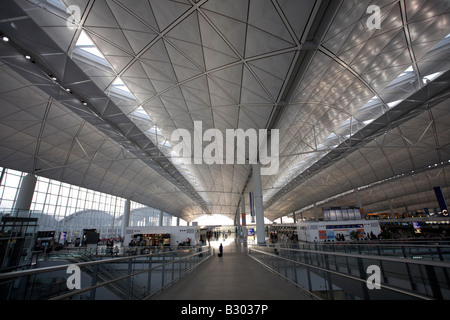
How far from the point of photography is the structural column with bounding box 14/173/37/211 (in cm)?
2355

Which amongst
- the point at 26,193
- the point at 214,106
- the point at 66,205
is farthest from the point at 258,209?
the point at 66,205

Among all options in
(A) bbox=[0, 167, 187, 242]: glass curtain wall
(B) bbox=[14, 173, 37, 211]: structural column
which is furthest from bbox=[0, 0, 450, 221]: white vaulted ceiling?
(A) bbox=[0, 167, 187, 242]: glass curtain wall

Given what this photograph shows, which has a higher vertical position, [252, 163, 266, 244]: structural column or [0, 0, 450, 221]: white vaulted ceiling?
[0, 0, 450, 221]: white vaulted ceiling

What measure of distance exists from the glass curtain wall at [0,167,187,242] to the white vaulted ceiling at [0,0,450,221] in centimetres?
298

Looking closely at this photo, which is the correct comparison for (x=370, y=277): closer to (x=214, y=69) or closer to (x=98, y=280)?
(x=98, y=280)

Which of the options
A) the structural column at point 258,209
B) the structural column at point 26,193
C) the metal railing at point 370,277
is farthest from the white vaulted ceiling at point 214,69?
the metal railing at point 370,277

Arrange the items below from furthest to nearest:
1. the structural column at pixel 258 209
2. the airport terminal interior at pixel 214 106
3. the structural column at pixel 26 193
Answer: the structural column at pixel 26 193, the structural column at pixel 258 209, the airport terminal interior at pixel 214 106

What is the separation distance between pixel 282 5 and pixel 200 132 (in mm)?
13907

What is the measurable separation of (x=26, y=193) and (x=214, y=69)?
26.0 metres

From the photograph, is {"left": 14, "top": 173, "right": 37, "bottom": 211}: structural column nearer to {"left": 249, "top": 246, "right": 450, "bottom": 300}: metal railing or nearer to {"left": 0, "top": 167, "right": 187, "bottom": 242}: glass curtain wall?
{"left": 0, "top": 167, "right": 187, "bottom": 242}: glass curtain wall

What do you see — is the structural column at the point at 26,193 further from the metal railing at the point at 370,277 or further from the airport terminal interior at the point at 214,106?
the metal railing at the point at 370,277

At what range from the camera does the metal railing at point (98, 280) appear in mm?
2777

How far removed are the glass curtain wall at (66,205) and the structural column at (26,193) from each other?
1375mm
